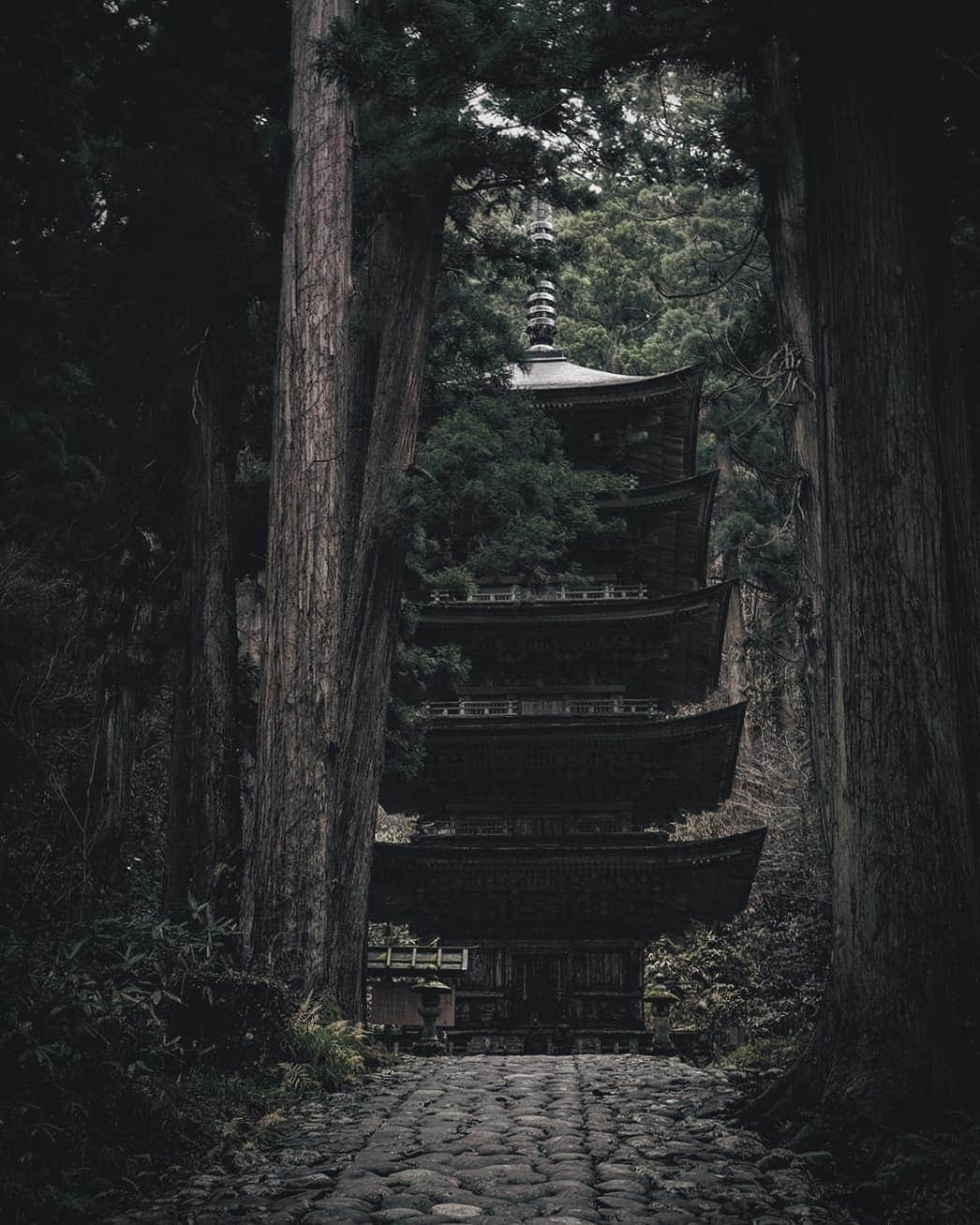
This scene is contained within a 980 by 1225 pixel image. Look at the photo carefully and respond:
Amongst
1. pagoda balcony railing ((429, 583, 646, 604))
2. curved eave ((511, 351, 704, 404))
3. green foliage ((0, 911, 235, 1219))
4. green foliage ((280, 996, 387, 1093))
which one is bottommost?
green foliage ((280, 996, 387, 1093))

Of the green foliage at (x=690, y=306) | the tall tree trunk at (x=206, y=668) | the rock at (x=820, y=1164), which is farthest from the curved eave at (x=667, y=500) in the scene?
the rock at (x=820, y=1164)

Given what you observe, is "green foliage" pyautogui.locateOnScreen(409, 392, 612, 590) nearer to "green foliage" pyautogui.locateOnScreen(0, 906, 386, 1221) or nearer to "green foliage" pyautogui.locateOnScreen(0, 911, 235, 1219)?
"green foliage" pyautogui.locateOnScreen(0, 906, 386, 1221)

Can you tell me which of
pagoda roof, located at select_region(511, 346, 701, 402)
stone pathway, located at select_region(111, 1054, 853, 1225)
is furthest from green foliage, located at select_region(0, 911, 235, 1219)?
pagoda roof, located at select_region(511, 346, 701, 402)

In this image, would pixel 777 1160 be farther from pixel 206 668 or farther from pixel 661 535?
pixel 661 535

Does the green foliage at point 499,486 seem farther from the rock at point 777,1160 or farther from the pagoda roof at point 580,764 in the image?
the rock at point 777,1160

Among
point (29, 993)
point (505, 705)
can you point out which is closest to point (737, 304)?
point (505, 705)

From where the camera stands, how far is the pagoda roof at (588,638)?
17000mm

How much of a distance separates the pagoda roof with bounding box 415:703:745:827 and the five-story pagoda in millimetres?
32

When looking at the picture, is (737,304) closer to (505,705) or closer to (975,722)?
(505,705)

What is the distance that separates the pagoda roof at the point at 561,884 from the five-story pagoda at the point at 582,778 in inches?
1.1

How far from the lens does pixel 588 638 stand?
57.9ft

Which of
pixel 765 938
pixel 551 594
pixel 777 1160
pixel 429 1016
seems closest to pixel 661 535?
pixel 551 594

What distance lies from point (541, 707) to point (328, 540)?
10.2 metres

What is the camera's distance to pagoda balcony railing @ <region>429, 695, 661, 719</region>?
17.6 m
